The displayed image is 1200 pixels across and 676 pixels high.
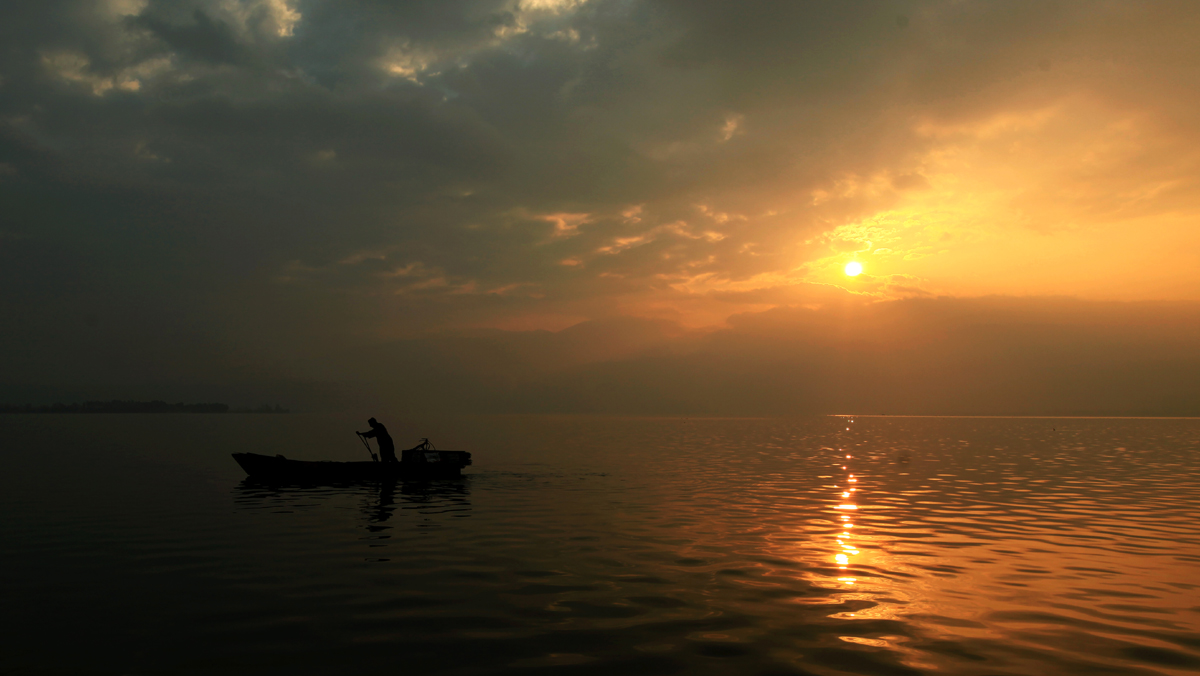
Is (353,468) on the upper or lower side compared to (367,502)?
upper

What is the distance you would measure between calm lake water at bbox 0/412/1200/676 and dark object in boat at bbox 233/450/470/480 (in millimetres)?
2980

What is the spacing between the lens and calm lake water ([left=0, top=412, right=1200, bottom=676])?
9.87 meters

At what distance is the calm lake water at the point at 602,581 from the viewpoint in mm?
9867

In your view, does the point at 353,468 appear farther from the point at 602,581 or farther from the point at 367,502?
the point at 602,581

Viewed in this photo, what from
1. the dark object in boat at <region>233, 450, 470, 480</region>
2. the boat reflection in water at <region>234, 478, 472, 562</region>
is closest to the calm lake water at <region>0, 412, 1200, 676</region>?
the boat reflection in water at <region>234, 478, 472, 562</region>

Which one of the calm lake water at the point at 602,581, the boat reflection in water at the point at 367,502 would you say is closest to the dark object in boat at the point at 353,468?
the boat reflection in water at the point at 367,502

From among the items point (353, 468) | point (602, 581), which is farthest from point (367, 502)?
point (602, 581)

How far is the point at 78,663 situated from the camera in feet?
31.3

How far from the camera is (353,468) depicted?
115 ft

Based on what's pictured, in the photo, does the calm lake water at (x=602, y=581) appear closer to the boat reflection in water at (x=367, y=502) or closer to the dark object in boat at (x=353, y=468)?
the boat reflection in water at (x=367, y=502)

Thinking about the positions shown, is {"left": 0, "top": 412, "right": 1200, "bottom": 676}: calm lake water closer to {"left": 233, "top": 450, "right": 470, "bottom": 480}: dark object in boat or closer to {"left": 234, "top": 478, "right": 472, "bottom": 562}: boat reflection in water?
{"left": 234, "top": 478, "right": 472, "bottom": 562}: boat reflection in water

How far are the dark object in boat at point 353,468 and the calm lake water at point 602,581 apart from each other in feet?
9.78

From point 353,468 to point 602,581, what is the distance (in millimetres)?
24616

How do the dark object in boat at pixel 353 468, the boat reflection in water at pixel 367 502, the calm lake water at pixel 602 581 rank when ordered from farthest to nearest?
the dark object in boat at pixel 353 468, the boat reflection in water at pixel 367 502, the calm lake water at pixel 602 581
